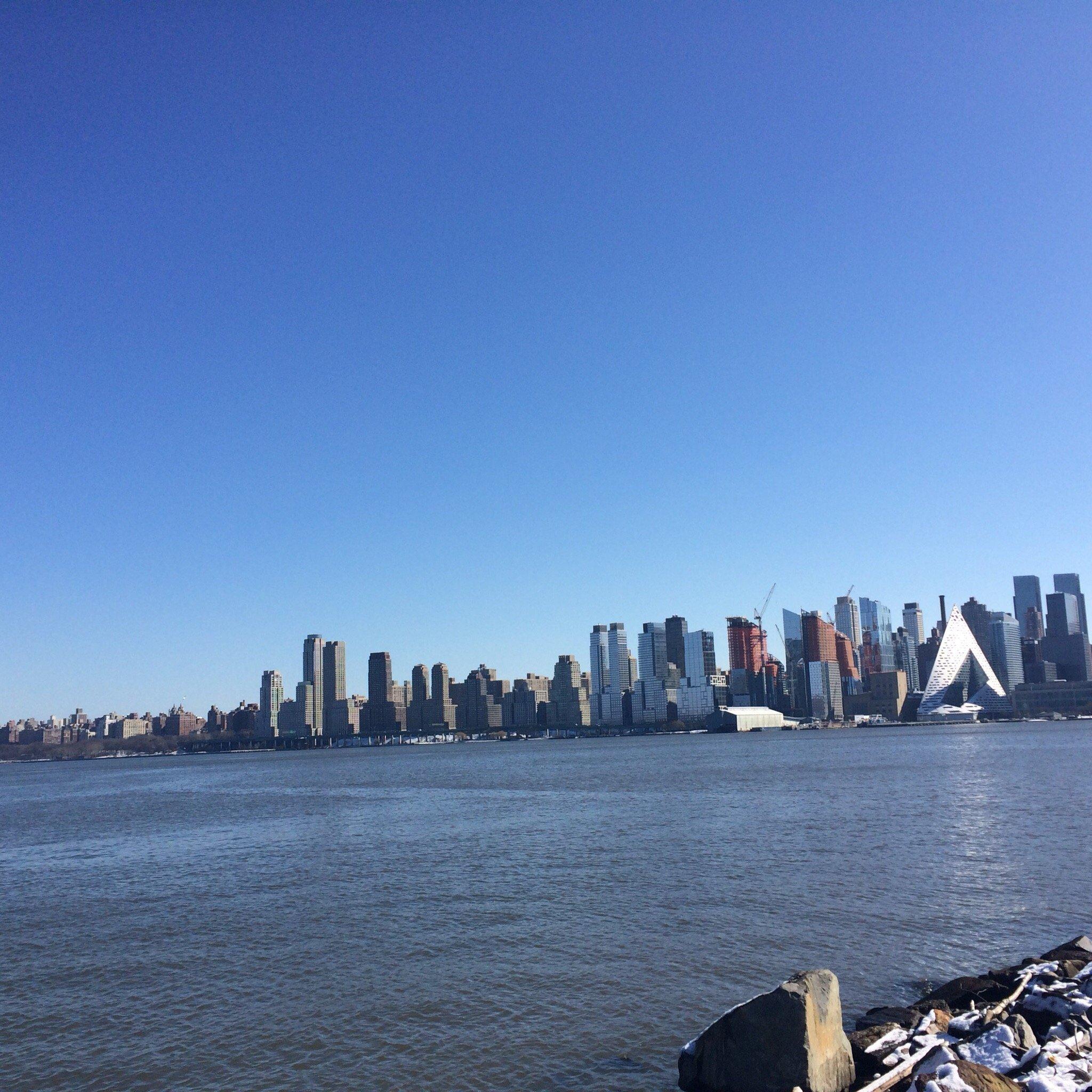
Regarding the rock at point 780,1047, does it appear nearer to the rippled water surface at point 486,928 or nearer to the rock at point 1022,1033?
the rippled water surface at point 486,928

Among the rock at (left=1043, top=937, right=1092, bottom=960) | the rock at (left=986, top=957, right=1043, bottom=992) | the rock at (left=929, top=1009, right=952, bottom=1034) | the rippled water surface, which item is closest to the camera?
the rock at (left=929, top=1009, right=952, bottom=1034)

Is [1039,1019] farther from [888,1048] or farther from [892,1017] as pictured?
[888,1048]

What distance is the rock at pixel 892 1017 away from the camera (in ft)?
48.4

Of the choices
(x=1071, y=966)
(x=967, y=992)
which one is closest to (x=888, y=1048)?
(x=967, y=992)

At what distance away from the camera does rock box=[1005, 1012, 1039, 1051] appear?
13.3 metres

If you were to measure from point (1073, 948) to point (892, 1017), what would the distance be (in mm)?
5583

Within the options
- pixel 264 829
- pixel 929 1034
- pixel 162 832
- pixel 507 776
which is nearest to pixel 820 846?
pixel 929 1034

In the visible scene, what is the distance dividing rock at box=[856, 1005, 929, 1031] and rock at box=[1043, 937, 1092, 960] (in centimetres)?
400

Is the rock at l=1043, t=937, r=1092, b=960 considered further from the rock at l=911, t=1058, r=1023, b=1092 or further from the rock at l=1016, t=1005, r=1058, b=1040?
the rock at l=911, t=1058, r=1023, b=1092

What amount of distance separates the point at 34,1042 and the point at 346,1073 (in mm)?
6878

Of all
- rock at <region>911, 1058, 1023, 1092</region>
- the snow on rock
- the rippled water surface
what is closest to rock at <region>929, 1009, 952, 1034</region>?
the snow on rock

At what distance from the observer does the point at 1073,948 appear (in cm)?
1808

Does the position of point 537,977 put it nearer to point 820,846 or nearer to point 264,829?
point 820,846

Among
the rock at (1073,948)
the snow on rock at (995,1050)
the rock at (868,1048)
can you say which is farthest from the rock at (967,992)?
the snow on rock at (995,1050)
